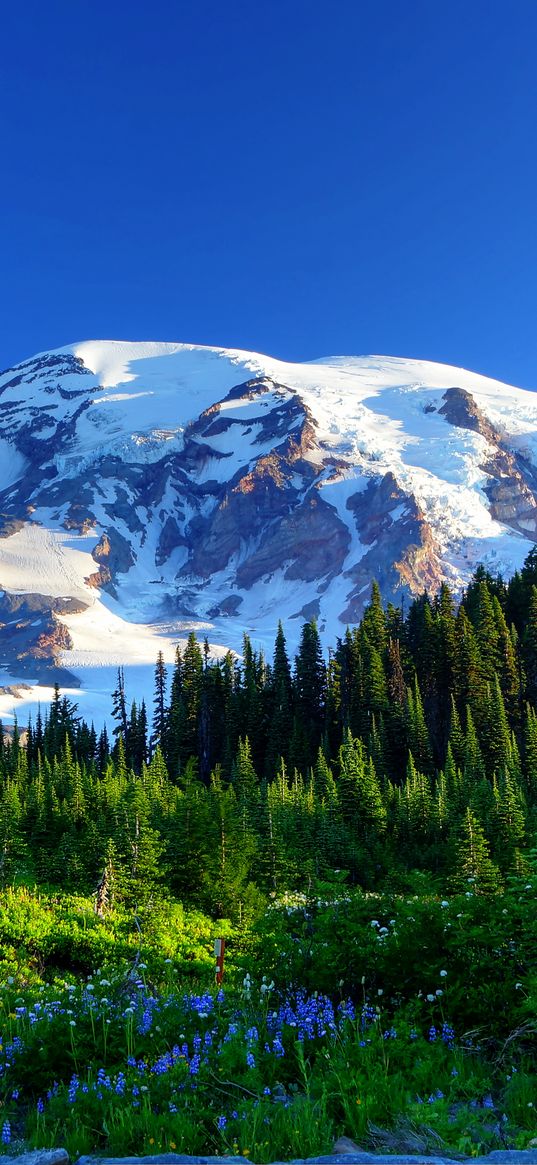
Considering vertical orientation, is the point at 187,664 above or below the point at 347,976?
above

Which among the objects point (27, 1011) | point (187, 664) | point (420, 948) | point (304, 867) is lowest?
point (304, 867)

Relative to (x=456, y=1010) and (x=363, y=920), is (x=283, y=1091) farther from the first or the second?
(x=363, y=920)

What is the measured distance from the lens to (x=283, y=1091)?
21.4 feet

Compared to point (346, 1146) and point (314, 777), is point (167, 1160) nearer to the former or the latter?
point (346, 1146)

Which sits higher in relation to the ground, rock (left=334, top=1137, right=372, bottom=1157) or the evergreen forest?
rock (left=334, top=1137, right=372, bottom=1157)

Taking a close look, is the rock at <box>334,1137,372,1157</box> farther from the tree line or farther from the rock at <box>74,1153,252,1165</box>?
the tree line

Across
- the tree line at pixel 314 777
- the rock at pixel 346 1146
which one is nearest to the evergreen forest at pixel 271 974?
the rock at pixel 346 1146

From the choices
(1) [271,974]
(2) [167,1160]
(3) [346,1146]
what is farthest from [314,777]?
(2) [167,1160]

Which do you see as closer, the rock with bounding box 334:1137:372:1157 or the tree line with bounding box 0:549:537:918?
the rock with bounding box 334:1137:372:1157

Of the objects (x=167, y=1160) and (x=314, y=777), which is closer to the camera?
(x=167, y=1160)

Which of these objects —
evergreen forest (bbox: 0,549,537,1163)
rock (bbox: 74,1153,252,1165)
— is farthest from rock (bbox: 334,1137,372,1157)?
rock (bbox: 74,1153,252,1165)

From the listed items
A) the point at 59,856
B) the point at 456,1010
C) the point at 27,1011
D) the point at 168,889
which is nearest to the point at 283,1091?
the point at 456,1010

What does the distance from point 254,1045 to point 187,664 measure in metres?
76.0

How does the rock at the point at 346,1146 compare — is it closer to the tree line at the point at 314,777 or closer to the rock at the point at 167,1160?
the rock at the point at 167,1160
